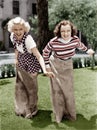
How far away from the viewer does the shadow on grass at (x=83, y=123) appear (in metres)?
5.89

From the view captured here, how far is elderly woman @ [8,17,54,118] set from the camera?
5.93m

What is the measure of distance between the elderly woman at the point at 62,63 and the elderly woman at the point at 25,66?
0.25 metres

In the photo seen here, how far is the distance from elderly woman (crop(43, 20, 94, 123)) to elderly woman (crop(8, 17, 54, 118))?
0.81ft

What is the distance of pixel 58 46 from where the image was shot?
5914 millimetres

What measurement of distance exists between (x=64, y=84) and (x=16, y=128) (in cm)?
107

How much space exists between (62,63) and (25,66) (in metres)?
0.67

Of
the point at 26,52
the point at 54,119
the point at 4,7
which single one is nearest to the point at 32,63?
the point at 26,52

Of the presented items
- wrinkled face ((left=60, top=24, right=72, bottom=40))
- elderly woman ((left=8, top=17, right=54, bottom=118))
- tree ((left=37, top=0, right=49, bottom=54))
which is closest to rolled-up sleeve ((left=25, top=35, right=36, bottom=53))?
elderly woman ((left=8, top=17, right=54, bottom=118))

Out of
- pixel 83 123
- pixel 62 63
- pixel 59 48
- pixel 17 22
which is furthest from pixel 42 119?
pixel 17 22

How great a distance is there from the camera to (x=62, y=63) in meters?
5.97

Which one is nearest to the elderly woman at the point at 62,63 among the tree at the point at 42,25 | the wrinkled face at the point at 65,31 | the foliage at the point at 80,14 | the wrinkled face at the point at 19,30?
the wrinkled face at the point at 65,31

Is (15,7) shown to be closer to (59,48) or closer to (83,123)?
(59,48)

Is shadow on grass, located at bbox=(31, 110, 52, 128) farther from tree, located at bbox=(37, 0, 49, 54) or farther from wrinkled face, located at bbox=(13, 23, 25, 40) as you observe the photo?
tree, located at bbox=(37, 0, 49, 54)

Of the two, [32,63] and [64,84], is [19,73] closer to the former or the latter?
[32,63]
